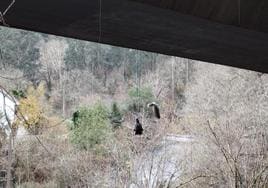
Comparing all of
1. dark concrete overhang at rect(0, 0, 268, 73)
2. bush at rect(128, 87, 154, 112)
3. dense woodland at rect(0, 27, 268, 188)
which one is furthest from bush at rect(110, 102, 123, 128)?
dark concrete overhang at rect(0, 0, 268, 73)

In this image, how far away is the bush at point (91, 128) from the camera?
6789 mm

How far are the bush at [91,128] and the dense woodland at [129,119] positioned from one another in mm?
18

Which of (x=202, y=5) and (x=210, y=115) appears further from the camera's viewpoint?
(x=210, y=115)

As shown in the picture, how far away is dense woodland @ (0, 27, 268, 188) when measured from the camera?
4797 millimetres

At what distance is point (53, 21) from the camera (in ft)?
5.65

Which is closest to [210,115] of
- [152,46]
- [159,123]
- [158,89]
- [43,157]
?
[159,123]

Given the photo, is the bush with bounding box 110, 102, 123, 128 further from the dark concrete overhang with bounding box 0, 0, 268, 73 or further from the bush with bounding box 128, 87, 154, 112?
the dark concrete overhang with bounding box 0, 0, 268, 73

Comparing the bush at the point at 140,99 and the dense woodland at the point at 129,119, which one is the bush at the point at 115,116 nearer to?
the dense woodland at the point at 129,119

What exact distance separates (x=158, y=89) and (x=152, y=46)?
519 cm

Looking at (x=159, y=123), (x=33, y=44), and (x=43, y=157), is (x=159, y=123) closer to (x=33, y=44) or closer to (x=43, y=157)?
(x=43, y=157)

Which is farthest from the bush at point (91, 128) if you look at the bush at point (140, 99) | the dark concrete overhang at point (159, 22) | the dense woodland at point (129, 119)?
the dark concrete overhang at point (159, 22)

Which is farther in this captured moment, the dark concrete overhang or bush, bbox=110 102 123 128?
bush, bbox=110 102 123 128

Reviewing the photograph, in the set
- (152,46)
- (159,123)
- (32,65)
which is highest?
(32,65)

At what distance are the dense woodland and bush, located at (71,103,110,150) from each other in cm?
2
